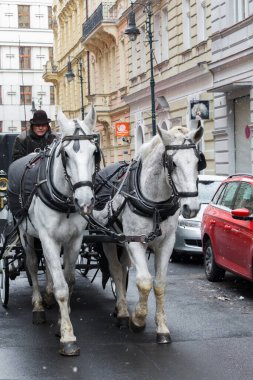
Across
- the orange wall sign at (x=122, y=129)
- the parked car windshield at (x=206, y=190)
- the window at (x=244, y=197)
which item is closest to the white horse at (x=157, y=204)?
the window at (x=244, y=197)

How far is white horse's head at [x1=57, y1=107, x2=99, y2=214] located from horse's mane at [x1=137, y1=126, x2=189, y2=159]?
2.38 feet

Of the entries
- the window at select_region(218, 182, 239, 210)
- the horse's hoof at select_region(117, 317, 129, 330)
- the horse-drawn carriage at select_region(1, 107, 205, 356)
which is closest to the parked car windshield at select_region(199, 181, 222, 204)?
the window at select_region(218, 182, 239, 210)

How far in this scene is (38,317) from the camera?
8.70 meters

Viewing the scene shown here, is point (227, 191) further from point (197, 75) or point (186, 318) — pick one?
point (197, 75)

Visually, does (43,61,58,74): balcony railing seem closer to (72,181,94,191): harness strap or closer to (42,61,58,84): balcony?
(42,61,58,84): balcony

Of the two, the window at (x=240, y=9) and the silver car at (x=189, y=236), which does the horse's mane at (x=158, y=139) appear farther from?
the window at (x=240, y=9)

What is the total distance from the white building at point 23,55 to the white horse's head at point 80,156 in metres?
69.7

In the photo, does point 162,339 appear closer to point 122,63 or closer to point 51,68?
point 122,63

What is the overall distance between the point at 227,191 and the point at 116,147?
28914mm

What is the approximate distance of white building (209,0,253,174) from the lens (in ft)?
72.9

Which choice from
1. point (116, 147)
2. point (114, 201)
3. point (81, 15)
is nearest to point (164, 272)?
point (114, 201)

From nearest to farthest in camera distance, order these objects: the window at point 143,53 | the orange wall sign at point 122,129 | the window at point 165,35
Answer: the window at point 165,35, the window at point 143,53, the orange wall sign at point 122,129

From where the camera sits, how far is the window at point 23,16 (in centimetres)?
7869

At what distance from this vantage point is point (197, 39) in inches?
1051
